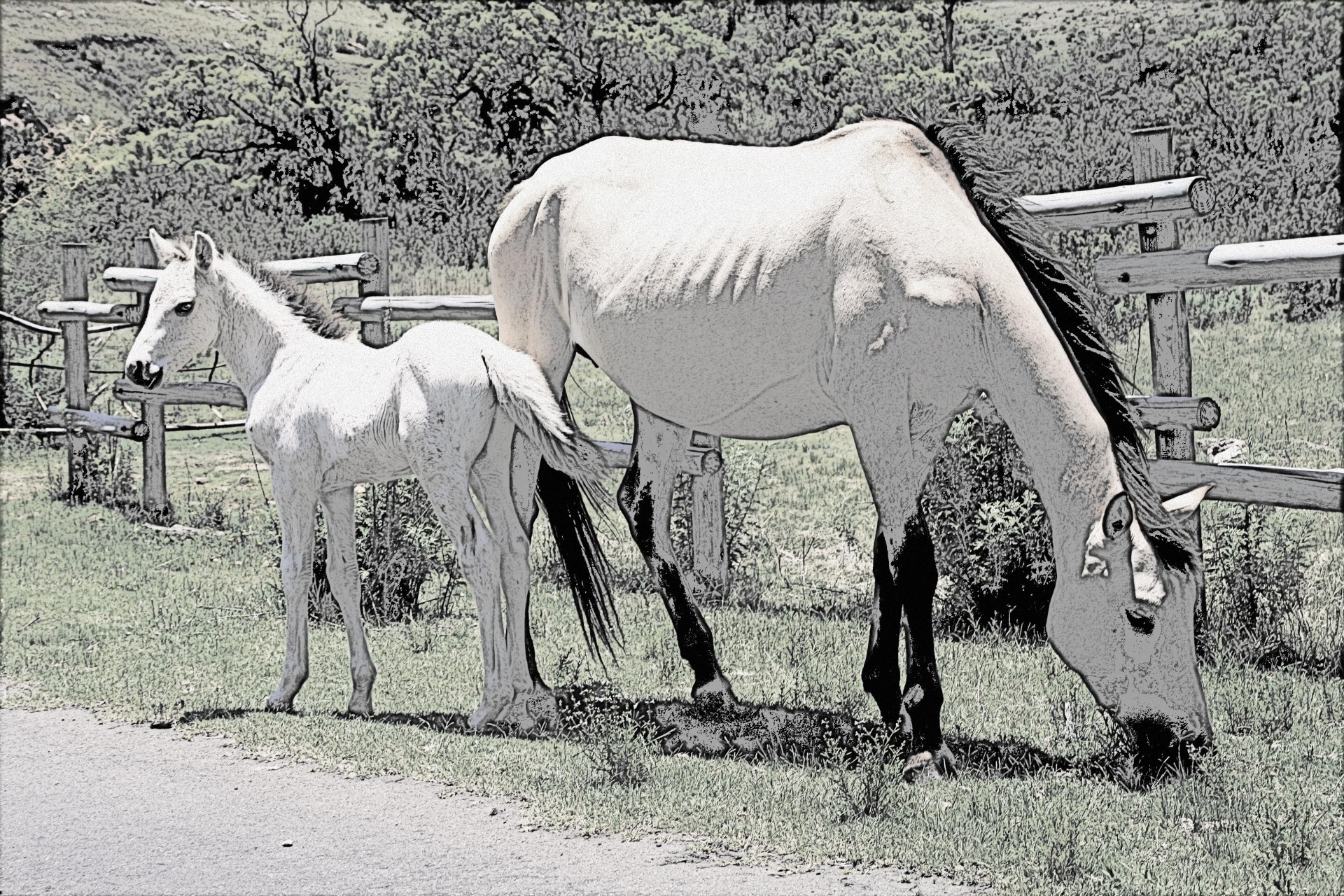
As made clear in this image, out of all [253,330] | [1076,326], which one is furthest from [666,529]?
[1076,326]

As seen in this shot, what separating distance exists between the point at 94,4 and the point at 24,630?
140 ft

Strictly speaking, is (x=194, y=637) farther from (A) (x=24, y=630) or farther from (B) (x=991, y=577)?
(B) (x=991, y=577)

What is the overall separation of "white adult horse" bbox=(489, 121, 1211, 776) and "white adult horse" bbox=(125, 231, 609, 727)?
17.7 inches

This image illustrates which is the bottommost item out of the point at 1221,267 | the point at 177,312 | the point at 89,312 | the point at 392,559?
the point at 392,559

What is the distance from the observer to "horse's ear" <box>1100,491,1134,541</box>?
188 inches

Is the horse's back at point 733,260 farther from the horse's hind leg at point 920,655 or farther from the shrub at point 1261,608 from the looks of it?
the shrub at point 1261,608

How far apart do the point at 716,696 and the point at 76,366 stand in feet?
28.5

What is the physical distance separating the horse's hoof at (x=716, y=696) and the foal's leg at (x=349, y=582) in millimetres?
1522

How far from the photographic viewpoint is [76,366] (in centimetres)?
1273

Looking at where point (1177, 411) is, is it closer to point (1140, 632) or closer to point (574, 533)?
point (1140, 632)

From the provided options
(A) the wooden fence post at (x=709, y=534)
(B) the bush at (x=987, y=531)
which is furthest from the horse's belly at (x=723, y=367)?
(A) the wooden fence post at (x=709, y=534)

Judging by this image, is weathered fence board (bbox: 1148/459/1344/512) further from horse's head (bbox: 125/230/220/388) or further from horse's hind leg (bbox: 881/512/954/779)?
horse's head (bbox: 125/230/220/388)

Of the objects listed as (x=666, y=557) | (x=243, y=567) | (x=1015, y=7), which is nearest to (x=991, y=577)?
(x=666, y=557)

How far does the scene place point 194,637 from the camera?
27.1ft
